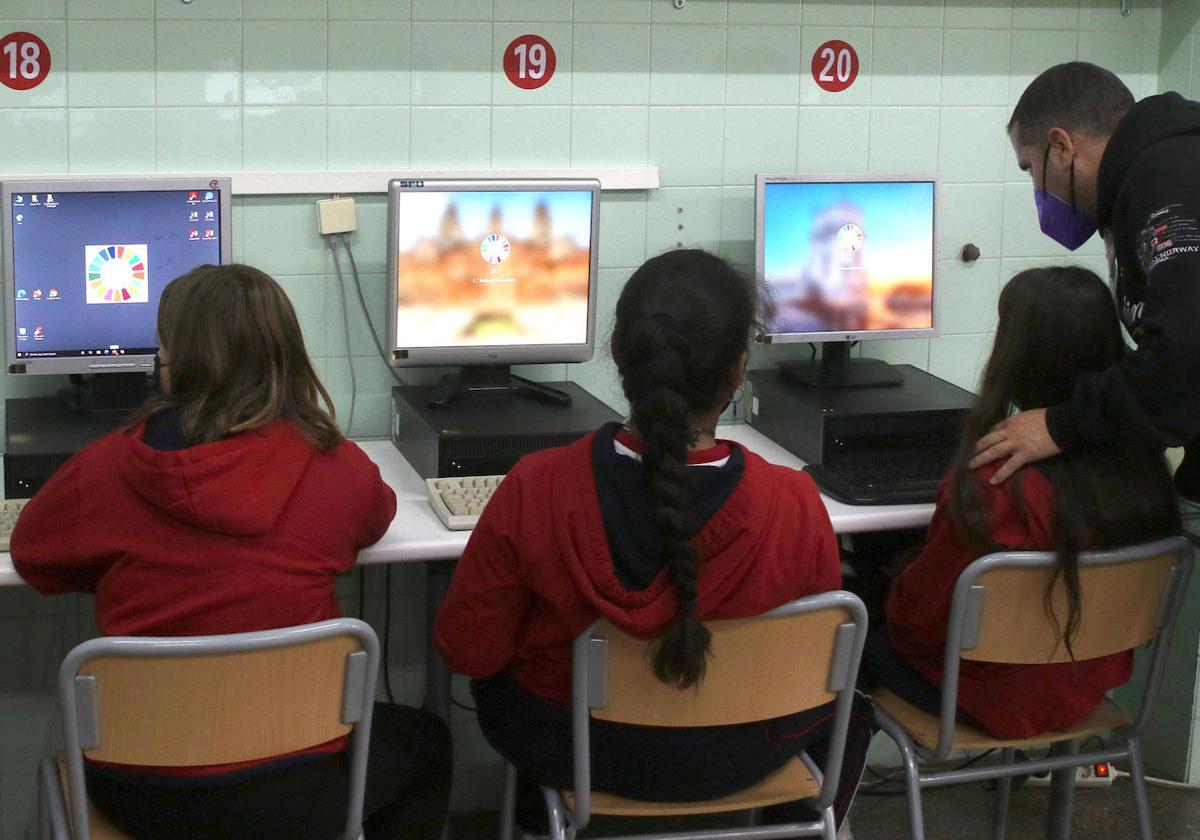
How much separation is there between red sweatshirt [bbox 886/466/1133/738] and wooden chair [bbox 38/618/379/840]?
88 centimetres

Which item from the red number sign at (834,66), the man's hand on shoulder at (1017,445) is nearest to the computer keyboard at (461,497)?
the man's hand on shoulder at (1017,445)

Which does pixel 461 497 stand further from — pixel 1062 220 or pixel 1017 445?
pixel 1062 220

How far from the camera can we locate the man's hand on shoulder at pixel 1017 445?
209cm

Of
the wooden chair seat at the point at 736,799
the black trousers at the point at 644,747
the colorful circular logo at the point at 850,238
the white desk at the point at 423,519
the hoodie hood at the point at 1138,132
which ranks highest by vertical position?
the hoodie hood at the point at 1138,132

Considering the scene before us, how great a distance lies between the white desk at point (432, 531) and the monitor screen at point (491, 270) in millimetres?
276

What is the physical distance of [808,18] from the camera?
9.84 feet

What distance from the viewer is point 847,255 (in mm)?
2883

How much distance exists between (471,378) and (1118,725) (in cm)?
132

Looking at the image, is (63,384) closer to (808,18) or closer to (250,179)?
(250,179)

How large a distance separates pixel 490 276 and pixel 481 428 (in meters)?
0.35

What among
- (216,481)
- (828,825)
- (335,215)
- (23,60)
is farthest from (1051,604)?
(23,60)

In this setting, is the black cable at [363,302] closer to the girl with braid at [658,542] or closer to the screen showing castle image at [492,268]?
the screen showing castle image at [492,268]

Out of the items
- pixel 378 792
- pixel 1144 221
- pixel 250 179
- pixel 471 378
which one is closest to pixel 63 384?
pixel 250 179

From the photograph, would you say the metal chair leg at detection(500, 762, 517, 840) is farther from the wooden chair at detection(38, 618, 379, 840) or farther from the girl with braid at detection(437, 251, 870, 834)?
the wooden chair at detection(38, 618, 379, 840)
